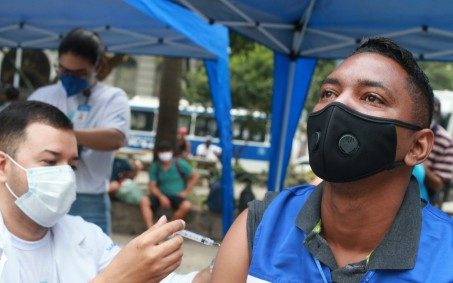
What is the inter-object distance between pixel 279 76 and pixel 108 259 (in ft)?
11.2

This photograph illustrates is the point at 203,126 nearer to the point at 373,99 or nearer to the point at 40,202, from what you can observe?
the point at 40,202

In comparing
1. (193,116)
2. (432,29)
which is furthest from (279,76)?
(193,116)

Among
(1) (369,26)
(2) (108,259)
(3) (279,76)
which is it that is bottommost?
(2) (108,259)

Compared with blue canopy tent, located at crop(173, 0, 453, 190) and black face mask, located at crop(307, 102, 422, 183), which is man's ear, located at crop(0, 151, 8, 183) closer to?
black face mask, located at crop(307, 102, 422, 183)

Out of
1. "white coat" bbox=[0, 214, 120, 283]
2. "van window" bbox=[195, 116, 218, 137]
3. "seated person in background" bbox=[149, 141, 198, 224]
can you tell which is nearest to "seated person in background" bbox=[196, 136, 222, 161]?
"van window" bbox=[195, 116, 218, 137]

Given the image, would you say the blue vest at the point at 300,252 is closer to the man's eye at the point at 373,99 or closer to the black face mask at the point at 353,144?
the black face mask at the point at 353,144

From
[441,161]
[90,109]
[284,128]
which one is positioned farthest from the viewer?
[284,128]

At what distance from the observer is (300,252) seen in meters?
1.39

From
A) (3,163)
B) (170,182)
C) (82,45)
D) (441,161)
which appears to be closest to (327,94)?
(3,163)

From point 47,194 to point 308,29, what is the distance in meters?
2.95

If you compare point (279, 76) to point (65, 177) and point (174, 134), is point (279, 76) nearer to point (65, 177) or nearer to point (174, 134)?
point (65, 177)

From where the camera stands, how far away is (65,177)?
2137 millimetres

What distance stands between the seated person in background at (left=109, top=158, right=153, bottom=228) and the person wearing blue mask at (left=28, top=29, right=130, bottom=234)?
3446 millimetres

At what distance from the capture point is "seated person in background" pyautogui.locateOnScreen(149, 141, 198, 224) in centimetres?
693
